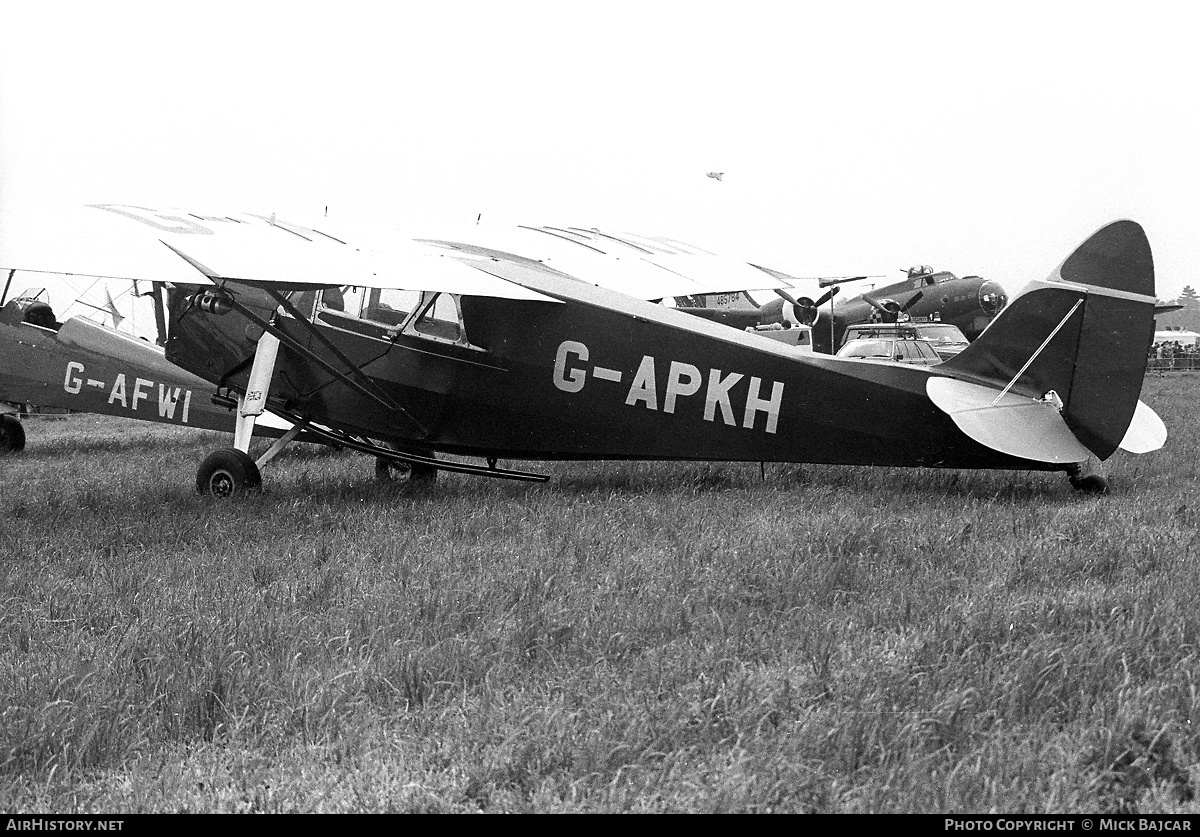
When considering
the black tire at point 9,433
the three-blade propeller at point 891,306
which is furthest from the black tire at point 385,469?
the three-blade propeller at point 891,306

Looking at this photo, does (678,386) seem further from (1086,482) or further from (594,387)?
Answer: (1086,482)

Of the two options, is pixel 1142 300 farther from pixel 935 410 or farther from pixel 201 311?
pixel 201 311

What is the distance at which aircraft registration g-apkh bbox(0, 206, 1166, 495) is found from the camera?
266 inches

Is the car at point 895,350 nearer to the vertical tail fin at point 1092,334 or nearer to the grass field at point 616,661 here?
the vertical tail fin at point 1092,334

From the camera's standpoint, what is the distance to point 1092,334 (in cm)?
676

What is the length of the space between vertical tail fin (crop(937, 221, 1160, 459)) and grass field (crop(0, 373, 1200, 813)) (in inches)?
26.5

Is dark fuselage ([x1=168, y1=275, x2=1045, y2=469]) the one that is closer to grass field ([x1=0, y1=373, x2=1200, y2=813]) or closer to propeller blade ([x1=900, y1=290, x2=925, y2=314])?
grass field ([x1=0, y1=373, x2=1200, y2=813])

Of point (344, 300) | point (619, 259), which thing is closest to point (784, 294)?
point (619, 259)

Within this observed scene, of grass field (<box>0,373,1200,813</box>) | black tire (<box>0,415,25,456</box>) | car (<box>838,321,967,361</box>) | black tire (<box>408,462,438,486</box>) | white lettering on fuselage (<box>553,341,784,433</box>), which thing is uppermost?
car (<box>838,321,967,361</box>)

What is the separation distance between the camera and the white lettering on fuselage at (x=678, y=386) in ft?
24.3

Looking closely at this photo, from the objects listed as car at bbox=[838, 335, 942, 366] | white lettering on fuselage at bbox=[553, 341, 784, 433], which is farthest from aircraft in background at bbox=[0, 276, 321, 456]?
car at bbox=[838, 335, 942, 366]

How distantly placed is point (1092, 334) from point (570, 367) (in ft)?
11.4

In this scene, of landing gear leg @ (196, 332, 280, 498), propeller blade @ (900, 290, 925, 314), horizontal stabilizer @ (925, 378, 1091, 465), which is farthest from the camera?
propeller blade @ (900, 290, 925, 314)

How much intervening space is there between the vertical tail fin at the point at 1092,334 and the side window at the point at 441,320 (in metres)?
3.92
